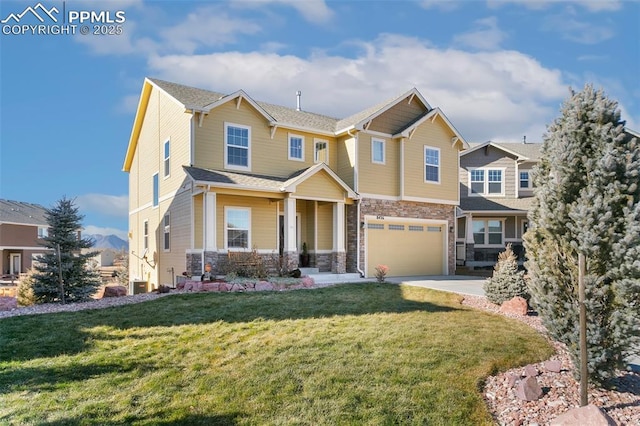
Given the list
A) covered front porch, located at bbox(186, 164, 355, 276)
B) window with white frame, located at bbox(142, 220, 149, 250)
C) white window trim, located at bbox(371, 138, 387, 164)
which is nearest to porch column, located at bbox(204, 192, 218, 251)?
covered front porch, located at bbox(186, 164, 355, 276)

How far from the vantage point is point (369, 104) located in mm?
19797

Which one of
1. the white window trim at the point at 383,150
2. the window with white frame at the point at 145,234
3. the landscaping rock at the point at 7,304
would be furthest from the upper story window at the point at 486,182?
the landscaping rock at the point at 7,304

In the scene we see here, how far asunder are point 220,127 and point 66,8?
6892mm

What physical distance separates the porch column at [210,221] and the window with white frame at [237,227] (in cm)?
80

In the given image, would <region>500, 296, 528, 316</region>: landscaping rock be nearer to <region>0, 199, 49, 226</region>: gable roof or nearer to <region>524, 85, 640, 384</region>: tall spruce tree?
<region>524, 85, 640, 384</region>: tall spruce tree

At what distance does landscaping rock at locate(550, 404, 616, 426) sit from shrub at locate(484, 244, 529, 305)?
5548mm

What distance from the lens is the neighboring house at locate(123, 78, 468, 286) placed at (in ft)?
48.4

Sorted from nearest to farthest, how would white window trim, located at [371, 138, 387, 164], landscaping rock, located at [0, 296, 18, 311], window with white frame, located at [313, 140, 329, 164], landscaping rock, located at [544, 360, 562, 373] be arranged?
landscaping rock, located at [544, 360, 562, 373], landscaping rock, located at [0, 296, 18, 311], white window trim, located at [371, 138, 387, 164], window with white frame, located at [313, 140, 329, 164]

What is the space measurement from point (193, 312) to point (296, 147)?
1000 centimetres

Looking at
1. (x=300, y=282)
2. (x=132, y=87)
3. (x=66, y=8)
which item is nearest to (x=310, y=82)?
(x=132, y=87)

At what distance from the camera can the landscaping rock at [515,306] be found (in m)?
9.23

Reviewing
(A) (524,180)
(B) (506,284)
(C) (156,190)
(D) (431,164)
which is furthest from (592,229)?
(A) (524,180)

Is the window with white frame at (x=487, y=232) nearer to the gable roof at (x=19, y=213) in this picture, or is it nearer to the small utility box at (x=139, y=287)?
the small utility box at (x=139, y=287)

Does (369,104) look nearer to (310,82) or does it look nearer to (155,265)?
(310,82)
